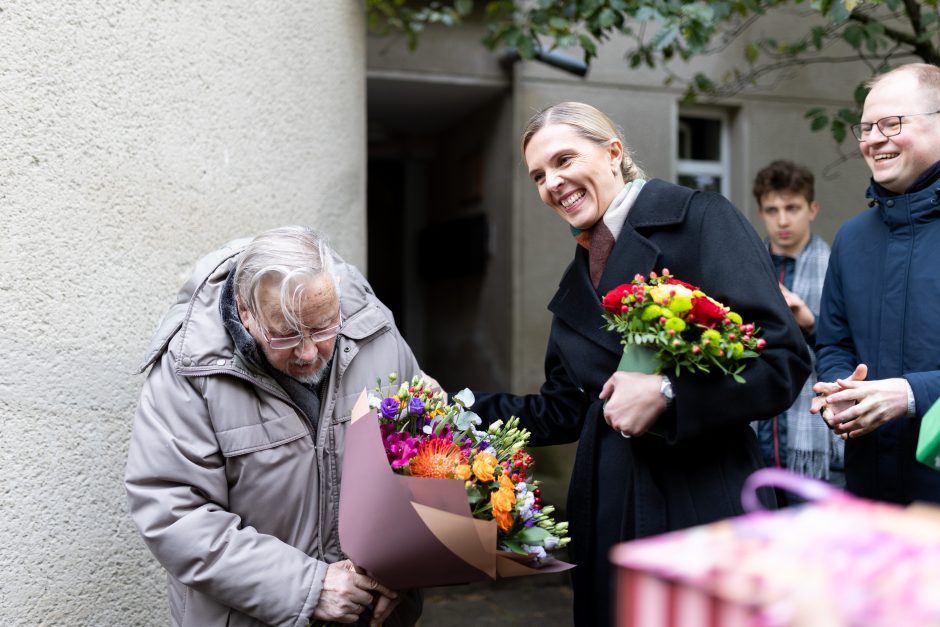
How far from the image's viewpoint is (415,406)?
2.07 meters

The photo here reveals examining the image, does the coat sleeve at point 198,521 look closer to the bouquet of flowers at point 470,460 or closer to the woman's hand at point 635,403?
the bouquet of flowers at point 470,460

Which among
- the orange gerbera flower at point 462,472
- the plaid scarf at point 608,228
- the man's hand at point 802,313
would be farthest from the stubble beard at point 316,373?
the man's hand at point 802,313

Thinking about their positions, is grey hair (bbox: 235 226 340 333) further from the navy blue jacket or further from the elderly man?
the navy blue jacket

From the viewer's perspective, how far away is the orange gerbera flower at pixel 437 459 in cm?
198

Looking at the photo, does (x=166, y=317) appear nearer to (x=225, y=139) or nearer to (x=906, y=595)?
(x=225, y=139)

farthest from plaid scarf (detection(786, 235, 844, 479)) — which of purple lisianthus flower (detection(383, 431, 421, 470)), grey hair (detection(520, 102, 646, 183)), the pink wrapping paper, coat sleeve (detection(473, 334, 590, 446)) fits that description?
the pink wrapping paper

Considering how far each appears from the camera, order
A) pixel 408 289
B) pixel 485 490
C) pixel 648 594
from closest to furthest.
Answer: pixel 648 594, pixel 485 490, pixel 408 289

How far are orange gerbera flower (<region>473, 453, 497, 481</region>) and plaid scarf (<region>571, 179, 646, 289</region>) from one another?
0.64 meters

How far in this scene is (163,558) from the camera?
2.03m

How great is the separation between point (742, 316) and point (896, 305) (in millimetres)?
628

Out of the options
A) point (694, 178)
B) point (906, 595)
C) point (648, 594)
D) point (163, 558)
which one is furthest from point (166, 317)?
point (694, 178)

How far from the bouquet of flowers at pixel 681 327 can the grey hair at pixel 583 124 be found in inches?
20.5

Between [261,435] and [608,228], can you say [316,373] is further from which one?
[608,228]

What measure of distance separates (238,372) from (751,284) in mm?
1226
